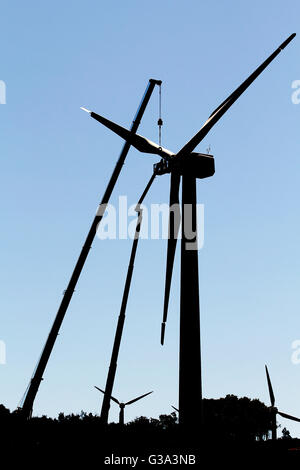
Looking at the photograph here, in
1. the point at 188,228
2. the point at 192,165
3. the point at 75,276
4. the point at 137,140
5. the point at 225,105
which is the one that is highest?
the point at 225,105

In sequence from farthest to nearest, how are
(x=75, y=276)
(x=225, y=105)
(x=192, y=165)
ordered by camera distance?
1. (x=225, y=105)
2. (x=192, y=165)
3. (x=75, y=276)

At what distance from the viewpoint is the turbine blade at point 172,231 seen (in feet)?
125

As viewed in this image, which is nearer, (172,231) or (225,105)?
(172,231)

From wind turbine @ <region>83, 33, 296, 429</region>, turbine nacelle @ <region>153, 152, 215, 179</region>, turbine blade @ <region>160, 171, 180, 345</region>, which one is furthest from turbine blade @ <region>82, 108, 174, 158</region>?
turbine blade @ <region>160, 171, 180, 345</region>

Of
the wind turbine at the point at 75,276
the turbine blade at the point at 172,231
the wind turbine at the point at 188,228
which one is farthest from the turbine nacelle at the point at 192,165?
the wind turbine at the point at 75,276

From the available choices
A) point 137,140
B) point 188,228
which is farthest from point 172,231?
point 137,140

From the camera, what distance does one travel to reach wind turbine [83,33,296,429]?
32.9 metres

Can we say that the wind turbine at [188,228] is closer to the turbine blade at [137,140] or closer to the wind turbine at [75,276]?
the turbine blade at [137,140]

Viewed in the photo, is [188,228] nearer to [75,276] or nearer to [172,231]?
[172,231]

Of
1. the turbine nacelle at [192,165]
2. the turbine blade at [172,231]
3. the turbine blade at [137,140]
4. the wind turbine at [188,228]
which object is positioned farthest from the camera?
the turbine blade at [137,140]

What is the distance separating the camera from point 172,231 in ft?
127

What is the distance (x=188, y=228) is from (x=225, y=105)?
35.3 feet
